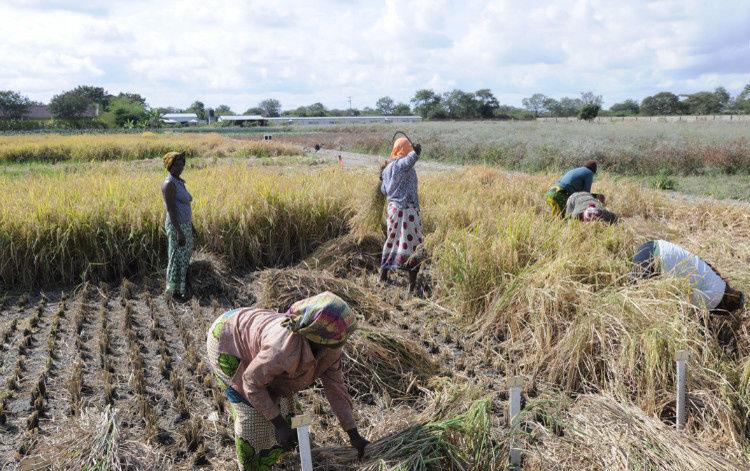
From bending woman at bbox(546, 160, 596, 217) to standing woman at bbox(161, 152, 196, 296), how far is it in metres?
4.03

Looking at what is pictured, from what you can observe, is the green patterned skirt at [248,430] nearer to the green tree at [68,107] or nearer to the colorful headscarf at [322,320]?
the colorful headscarf at [322,320]

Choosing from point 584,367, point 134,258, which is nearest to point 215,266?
point 134,258

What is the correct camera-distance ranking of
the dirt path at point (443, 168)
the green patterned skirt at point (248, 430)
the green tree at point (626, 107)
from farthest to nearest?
the green tree at point (626, 107)
the dirt path at point (443, 168)
the green patterned skirt at point (248, 430)

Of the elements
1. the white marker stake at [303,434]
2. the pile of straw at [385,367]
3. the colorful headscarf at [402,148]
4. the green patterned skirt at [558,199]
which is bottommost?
the pile of straw at [385,367]

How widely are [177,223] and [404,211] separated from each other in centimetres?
193

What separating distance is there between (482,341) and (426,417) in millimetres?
1230

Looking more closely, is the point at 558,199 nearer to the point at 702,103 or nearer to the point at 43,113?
the point at 702,103

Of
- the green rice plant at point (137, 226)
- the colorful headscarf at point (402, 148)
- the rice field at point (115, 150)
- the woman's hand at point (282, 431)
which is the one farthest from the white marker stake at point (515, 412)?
the rice field at point (115, 150)

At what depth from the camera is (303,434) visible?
1.53 m

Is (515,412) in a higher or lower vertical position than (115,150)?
lower

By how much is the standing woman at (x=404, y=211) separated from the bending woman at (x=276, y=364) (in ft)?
7.25

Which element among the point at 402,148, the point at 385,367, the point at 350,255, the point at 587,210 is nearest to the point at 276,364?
the point at 385,367

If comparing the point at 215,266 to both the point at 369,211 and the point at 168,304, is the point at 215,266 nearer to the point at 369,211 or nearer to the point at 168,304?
the point at 168,304

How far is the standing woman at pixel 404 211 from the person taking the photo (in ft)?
13.5
